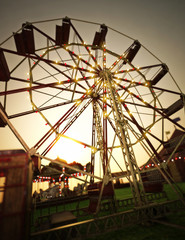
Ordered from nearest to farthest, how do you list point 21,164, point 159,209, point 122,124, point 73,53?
point 21,164, point 159,209, point 122,124, point 73,53

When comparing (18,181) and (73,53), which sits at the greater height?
(73,53)

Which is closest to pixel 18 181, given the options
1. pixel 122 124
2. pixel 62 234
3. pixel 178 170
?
pixel 62 234

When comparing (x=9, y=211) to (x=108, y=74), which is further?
(x=108, y=74)

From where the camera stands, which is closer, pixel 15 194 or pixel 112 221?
pixel 15 194

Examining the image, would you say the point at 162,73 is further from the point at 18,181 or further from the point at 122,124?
the point at 18,181

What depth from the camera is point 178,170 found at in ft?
79.1

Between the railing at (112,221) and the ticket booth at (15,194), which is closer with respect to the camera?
the ticket booth at (15,194)

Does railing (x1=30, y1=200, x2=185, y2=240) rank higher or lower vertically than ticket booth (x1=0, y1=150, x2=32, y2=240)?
lower

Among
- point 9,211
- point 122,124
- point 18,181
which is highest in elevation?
point 122,124

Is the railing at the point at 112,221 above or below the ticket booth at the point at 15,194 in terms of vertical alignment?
below

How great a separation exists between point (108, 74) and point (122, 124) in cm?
347

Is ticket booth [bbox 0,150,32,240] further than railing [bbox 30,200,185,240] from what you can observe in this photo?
No

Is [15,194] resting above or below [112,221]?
above

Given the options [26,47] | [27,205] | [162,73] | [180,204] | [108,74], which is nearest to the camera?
[27,205]
